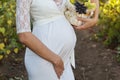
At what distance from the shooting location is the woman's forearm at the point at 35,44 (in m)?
2.23

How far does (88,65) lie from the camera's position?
6.07 metres

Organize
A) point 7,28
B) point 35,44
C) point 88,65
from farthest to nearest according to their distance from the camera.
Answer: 1. point 88,65
2. point 7,28
3. point 35,44

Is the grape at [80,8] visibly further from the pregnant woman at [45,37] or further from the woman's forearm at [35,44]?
the woman's forearm at [35,44]

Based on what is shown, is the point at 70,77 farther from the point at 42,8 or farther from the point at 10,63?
the point at 10,63

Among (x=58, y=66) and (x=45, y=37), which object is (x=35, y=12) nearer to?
(x=45, y=37)

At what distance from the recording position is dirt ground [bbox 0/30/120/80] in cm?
554

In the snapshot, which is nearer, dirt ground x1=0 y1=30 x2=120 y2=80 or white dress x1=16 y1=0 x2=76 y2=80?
white dress x1=16 y1=0 x2=76 y2=80

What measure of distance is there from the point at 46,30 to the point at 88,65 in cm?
371

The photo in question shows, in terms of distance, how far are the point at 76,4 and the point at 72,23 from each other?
13cm

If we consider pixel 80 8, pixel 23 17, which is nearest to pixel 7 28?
pixel 80 8

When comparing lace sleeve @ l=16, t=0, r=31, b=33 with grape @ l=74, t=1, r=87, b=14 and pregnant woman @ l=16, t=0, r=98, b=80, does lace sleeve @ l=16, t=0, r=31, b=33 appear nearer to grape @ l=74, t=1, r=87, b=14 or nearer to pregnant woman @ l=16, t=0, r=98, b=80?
pregnant woman @ l=16, t=0, r=98, b=80

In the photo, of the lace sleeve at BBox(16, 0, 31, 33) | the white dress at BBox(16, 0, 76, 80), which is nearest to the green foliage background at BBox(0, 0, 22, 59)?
the white dress at BBox(16, 0, 76, 80)

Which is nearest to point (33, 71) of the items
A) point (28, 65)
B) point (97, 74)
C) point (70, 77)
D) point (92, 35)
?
point (28, 65)

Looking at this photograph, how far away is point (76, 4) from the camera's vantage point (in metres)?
2.69
